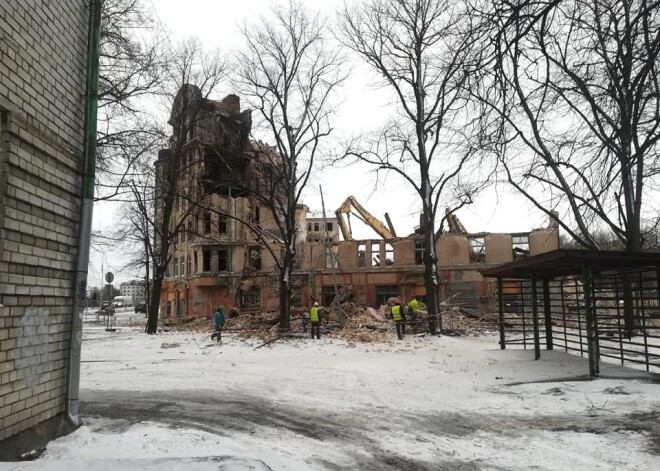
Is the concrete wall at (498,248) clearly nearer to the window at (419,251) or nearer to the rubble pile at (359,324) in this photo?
the window at (419,251)

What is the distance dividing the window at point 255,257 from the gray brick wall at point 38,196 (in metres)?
38.7

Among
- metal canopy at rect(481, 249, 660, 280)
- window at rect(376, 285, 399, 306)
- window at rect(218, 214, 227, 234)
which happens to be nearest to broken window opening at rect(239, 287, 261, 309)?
window at rect(218, 214, 227, 234)

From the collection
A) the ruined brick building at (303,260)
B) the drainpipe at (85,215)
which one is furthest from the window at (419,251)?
the drainpipe at (85,215)

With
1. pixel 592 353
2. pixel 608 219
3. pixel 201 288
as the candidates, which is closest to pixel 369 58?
pixel 608 219

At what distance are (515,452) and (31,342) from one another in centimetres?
561

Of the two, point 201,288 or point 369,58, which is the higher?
point 369,58

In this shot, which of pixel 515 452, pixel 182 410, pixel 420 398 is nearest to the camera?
pixel 515 452

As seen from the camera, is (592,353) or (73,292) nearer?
(73,292)

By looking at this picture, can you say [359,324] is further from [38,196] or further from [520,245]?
[38,196]

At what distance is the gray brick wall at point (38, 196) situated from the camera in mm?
5340

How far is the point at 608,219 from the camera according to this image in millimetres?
18109

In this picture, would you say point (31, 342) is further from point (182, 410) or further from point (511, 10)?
point (511, 10)

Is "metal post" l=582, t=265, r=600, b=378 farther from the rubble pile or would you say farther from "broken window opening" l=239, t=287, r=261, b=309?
"broken window opening" l=239, t=287, r=261, b=309

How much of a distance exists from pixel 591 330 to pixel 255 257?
36795mm
